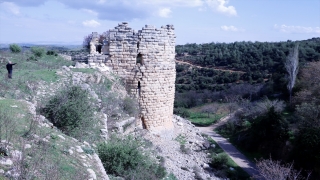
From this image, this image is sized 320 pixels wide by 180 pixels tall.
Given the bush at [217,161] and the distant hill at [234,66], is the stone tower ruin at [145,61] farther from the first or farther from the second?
the distant hill at [234,66]

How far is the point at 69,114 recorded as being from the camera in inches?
273

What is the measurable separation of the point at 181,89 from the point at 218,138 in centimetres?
1905

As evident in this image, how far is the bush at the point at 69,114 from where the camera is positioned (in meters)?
6.98

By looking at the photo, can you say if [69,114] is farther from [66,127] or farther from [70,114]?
[66,127]

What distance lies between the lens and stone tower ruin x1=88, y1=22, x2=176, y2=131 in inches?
440

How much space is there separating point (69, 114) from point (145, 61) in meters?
4.78

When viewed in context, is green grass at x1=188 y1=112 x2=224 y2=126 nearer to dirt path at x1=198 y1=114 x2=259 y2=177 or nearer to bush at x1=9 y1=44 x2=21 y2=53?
dirt path at x1=198 y1=114 x2=259 y2=177

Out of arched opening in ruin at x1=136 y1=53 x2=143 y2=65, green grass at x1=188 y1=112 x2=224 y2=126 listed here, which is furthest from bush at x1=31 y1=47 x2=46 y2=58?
green grass at x1=188 y1=112 x2=224 y2=126

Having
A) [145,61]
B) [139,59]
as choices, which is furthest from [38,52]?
[145,61]

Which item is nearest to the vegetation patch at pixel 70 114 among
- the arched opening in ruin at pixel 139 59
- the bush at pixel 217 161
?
the arched opening in ruin at pixel 139 59

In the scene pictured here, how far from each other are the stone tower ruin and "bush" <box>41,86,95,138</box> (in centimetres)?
410

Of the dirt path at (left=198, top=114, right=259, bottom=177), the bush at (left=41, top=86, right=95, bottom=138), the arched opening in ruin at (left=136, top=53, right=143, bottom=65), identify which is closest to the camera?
the bush at (left=41, top=86, right=95, bottom=138)

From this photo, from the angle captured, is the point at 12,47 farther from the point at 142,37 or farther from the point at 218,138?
the point at 218,138

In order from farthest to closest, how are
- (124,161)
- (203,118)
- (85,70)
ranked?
(203,118) < (85,70) < (124,161)
